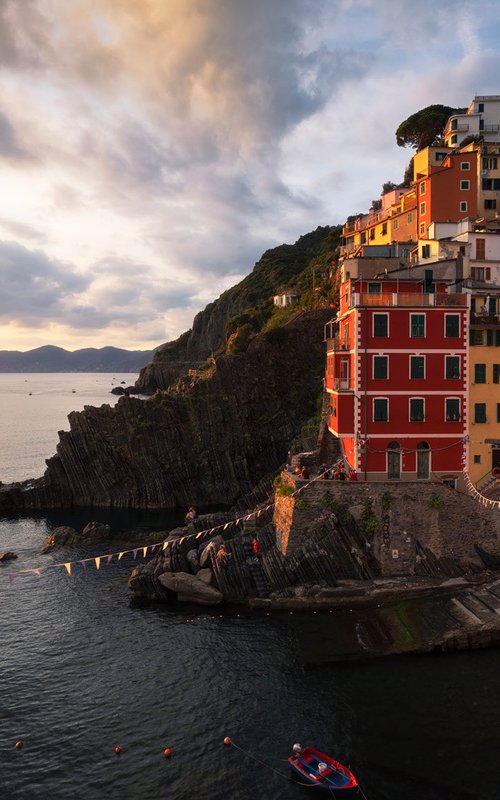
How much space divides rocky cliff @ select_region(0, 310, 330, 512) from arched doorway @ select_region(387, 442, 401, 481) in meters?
34.2

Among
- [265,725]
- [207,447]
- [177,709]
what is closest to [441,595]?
[265,725]

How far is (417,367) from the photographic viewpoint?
138 ft

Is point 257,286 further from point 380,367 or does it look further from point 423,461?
point 423,461

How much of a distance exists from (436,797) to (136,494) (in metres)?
57.9

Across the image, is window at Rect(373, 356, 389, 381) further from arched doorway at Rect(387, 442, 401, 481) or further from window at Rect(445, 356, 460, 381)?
arched doorway at Rect(387, 442, 401, 481)

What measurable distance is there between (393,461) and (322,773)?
79.4 feet

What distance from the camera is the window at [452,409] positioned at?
42.4m

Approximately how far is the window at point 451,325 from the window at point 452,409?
16.2 feet

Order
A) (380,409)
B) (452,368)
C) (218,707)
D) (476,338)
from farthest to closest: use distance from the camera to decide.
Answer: (476,338) < (452,368) < (380,409) < (218,707)

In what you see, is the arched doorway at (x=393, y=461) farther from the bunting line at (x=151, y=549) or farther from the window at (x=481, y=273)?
the window at (x=481, y=273)

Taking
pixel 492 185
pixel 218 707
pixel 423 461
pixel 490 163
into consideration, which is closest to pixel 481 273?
pixel 492 185

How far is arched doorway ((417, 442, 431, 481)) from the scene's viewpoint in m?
42.7

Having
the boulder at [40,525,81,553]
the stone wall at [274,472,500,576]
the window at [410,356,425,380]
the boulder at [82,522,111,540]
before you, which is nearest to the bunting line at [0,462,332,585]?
the boulder at [40,525,81,553]

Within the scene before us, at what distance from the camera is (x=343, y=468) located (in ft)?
150
